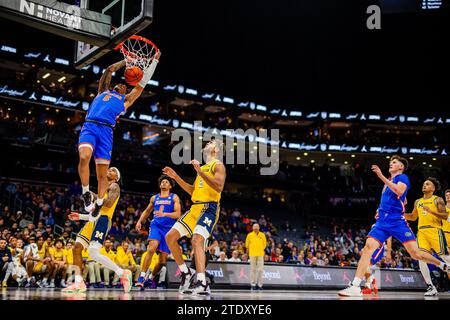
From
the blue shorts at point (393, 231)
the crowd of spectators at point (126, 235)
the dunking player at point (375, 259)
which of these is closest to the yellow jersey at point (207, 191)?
the blue shorts at point (393, 231)

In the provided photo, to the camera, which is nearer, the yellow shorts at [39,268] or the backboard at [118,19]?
the backboard at [118,19]

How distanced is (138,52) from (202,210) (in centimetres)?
336

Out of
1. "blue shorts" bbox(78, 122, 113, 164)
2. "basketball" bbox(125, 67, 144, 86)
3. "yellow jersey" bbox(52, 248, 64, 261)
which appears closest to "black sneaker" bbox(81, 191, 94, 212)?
"blue shorts" bbox(78, 122, 113, 164)

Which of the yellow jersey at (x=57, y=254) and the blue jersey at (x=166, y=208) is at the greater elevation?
the blue jersey at (x=166, y=208)

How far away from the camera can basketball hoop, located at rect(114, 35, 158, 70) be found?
867cm

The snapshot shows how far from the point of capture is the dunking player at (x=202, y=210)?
729 centimetres

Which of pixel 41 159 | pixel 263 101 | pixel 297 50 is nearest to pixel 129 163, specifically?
pixel 41 159

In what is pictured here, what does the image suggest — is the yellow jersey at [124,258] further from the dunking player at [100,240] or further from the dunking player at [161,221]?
the dunking player at [100,240]

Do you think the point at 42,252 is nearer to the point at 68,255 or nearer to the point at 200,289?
the point at 68,255

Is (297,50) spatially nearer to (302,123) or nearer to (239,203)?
(302,123)

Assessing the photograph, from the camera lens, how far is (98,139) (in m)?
7.39

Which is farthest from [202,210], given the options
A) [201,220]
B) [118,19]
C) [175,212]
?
[118,19]

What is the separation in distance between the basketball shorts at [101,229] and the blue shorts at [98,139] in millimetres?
1124

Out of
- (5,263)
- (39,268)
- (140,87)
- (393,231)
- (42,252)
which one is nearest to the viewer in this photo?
(393,231)
